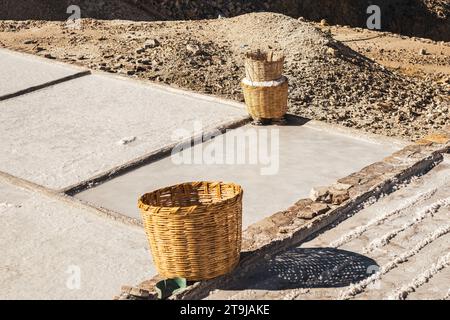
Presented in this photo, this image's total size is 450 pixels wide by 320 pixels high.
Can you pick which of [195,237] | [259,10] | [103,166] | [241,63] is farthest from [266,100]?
[259,10]

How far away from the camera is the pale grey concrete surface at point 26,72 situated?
Result: 1391 centimetres

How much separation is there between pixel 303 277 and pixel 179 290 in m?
1.05

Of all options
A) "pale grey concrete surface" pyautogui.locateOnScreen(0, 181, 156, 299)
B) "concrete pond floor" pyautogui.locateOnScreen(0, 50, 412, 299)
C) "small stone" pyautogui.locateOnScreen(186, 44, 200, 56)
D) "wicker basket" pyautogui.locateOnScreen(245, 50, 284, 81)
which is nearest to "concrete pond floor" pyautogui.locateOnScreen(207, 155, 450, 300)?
"concrete pond floor" pyautogui.locateOnScreen(0, 50, 412, 299)

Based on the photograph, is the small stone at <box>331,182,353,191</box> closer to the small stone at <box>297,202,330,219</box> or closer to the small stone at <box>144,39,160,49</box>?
the small stone at <box>297,202,330,219</box>

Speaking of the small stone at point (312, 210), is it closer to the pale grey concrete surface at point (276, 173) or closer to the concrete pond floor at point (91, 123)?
the pale grey concrete surface at point (276, 173)

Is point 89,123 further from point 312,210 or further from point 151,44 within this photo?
point 151,44

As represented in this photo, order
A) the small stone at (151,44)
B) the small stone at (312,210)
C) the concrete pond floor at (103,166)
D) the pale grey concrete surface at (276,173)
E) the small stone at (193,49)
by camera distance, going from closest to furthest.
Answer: the concrete pond floor at (103,166)
the small stone at (312,210)
the pale grey concrete surface at (276,173)
the small stone at (193,49)
the small stone at (151,44)

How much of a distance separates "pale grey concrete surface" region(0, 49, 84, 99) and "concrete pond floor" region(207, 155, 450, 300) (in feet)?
21.8

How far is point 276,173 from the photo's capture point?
33.3 feet

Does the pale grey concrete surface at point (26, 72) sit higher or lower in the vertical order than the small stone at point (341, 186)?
lower

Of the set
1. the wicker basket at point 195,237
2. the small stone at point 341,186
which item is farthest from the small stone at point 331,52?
the wicker basket at point 195,237

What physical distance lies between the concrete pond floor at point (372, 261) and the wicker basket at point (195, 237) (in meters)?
0.25

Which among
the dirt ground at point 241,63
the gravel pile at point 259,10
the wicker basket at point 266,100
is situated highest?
the wicker basket at point 266,100

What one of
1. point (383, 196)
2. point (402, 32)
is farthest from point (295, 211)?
point (402, 32)
